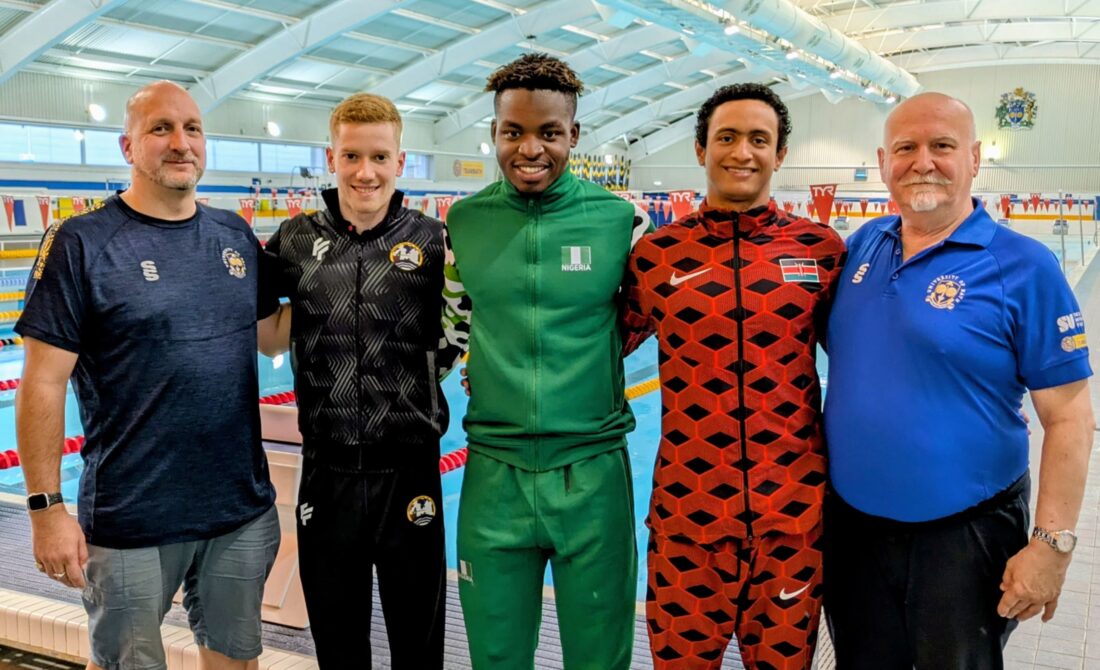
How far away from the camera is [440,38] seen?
68.0 feet

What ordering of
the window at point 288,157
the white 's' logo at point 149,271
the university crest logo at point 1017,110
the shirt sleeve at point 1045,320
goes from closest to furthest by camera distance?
the shirt sleeve at point 1045,320 < the white 's' logo at point 149,271 < the window at point 288,157 < the university crest logo at point 1017,110

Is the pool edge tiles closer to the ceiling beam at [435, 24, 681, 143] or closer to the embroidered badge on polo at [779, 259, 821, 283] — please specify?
the embroidered badge on polo at [779, 259, 821, 283]

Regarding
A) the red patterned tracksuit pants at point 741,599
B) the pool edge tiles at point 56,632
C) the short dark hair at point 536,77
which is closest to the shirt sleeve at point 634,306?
the short dark hair at point 536,77

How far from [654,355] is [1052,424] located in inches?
331

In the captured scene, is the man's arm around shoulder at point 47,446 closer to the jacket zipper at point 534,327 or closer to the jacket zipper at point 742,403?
the jacket zipper at point 534,327

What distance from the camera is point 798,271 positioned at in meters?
1.94

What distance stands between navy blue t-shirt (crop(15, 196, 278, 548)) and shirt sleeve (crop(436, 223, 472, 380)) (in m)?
0.52

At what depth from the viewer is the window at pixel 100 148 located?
62.5ft

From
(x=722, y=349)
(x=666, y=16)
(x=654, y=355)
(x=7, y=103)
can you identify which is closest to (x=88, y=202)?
(x=7, y=103)

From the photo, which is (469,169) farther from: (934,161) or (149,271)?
(934,161)

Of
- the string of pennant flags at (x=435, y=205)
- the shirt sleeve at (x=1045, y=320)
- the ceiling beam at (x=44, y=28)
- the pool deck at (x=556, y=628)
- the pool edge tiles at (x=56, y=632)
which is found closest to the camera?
the shirt sleeve at (x=1045, y=320)

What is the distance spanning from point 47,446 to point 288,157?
23.3 meters

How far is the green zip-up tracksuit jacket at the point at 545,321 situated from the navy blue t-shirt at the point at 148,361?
25.2 inches

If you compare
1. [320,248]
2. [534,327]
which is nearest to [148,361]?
[320,248]
